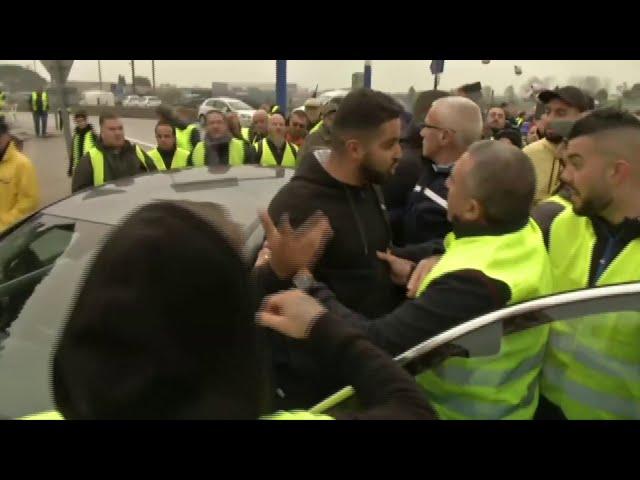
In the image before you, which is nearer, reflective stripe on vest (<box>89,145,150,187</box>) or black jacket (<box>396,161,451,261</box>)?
black jacket (<box>396,161,451,261</box>)

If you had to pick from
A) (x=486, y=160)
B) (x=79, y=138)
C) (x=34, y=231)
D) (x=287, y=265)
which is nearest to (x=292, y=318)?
(x=287, y=265)

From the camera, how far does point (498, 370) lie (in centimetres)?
152

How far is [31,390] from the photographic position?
1993mm

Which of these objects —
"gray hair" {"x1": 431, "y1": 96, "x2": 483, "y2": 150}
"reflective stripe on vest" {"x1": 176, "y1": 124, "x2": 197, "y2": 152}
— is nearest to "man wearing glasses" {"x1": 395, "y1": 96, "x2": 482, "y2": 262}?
"gray hair" {"x1": 431, "y1": 96, "x2": 483, "y2": 150}

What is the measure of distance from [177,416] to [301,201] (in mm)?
1315

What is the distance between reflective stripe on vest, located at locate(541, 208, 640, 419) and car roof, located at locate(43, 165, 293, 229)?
5.23 ft

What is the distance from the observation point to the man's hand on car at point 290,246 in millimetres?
1608

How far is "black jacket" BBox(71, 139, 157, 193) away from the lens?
4949 millimetres

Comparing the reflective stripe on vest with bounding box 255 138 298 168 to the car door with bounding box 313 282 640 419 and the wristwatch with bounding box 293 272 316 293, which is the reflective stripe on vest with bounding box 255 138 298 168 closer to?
the wristwatch with bounding box 293 272 316 293

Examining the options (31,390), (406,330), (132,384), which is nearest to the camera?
(132,384)

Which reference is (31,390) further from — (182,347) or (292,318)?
(182,347)

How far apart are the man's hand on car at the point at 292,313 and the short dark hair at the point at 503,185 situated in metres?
0.65

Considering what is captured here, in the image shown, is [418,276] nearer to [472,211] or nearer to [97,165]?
[472,211]

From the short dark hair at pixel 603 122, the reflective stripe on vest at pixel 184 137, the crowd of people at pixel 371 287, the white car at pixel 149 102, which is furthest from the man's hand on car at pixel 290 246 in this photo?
the white car at pixel 149 102
